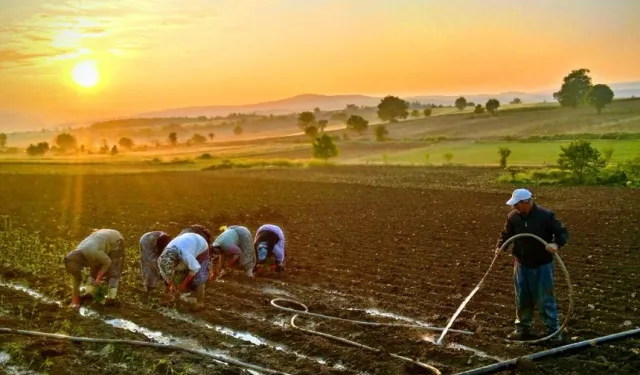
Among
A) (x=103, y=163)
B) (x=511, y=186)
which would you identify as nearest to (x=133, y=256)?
(x=511, y=186)

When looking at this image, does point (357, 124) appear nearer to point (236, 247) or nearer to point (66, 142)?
point (66, 142)

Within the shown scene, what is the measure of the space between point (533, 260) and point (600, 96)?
7871cm

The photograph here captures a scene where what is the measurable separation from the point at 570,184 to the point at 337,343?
2564 centimetres

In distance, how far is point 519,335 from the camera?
823cm

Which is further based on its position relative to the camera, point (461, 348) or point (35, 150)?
point (35, 150)

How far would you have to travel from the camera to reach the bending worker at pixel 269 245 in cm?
1201

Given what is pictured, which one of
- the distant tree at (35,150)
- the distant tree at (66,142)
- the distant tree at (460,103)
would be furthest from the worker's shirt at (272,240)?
the distant tree at (66,142)

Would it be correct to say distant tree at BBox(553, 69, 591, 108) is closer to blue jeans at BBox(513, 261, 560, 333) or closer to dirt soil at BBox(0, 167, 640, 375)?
dirt soil at BBox(0, 167, 640, 375)

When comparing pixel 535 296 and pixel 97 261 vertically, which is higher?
pixel 97 261

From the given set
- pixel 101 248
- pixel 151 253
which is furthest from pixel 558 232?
pixel 101 248

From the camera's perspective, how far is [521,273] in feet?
27.5

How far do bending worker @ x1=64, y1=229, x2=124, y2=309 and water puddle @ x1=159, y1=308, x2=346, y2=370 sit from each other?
1022mm

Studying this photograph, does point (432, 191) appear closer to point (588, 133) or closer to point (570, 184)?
point (570, 184)

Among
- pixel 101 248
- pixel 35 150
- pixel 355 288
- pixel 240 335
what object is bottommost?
pixel 35 150
